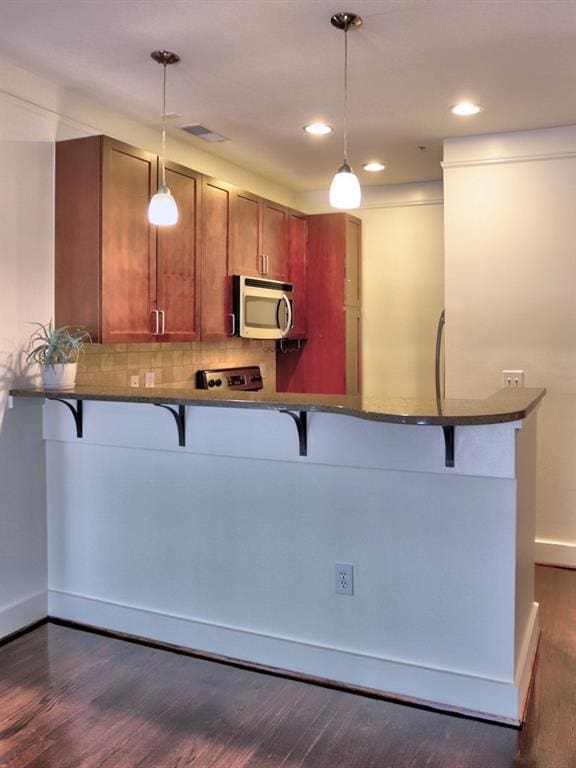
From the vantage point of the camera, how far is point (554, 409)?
407cm

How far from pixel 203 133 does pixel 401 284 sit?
2.15 meters

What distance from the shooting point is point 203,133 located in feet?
13.3

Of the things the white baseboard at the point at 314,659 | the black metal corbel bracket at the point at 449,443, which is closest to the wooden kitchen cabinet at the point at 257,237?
the white baseboard at the point at 314,659

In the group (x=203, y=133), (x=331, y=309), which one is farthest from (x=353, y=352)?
(x=203, y=133)

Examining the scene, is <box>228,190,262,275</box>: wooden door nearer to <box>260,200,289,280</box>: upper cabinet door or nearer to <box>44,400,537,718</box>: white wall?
<box>260,200,289,280</box>: upper cabinet door

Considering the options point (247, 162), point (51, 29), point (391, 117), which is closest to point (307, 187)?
point (247, 162)

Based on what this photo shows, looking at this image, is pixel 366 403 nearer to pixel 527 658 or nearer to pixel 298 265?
pixel 527 658

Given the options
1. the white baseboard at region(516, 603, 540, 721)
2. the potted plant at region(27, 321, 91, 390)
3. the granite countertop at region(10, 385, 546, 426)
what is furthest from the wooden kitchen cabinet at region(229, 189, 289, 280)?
the white baseboard at region(516, 603, 540, 721)

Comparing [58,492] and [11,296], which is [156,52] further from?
[58,492]

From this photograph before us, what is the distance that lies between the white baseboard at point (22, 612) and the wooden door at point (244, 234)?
7.16 ft

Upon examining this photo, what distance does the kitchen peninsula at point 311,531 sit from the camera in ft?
7.97

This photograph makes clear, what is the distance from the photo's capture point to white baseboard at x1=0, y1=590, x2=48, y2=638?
3.02 metres

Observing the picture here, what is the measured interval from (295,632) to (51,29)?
8.24 feet

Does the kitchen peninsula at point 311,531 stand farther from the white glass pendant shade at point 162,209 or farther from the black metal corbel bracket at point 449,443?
the white glass pendant shade at point 162,209
